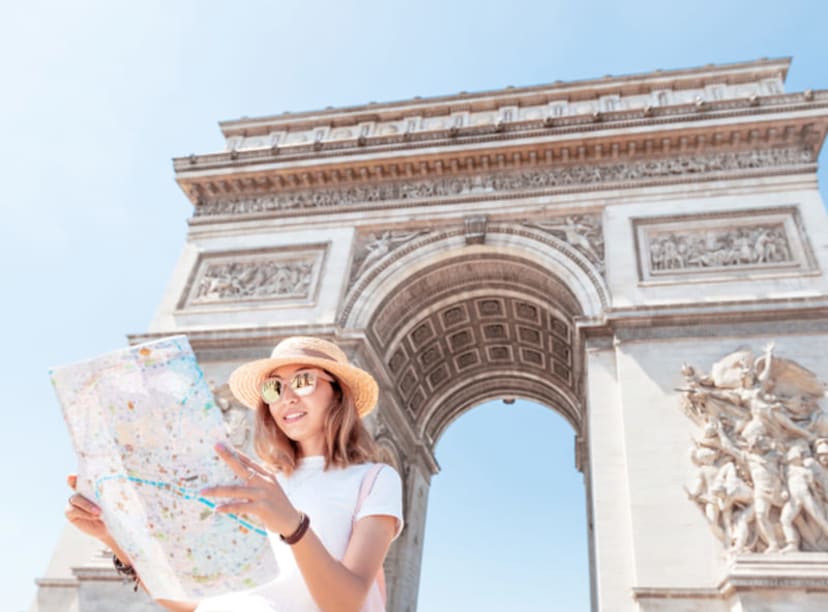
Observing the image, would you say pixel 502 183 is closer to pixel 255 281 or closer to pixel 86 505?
pixel 255 281

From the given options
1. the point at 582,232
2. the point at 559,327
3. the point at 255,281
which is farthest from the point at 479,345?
the point at 255,281

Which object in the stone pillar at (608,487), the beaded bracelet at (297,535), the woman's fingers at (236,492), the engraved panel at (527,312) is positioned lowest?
the beaded bracelet at (297,535)

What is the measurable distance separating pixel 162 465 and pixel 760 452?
9288mm

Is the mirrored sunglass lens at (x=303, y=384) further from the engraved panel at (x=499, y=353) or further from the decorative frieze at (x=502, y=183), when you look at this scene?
the engraved panel at (x=499, y=353)

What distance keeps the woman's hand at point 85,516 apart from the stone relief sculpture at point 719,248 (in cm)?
1114

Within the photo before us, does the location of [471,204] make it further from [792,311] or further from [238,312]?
[792,311]

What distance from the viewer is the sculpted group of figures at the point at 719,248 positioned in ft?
36.7

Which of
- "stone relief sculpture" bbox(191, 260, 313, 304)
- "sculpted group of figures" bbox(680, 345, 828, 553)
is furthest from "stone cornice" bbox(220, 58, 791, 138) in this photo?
"sculpted group of figures" bbox(680, 345, 828, 553)

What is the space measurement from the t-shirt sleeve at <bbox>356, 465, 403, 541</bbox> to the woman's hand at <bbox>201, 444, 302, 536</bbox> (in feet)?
1.10

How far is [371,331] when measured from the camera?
12.4 metres

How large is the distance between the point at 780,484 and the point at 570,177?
7.25 meters

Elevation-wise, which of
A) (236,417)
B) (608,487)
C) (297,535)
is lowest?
(297,535)

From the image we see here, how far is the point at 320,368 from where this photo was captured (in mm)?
2148

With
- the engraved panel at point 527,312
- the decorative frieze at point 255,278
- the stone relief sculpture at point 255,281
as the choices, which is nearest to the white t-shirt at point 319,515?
the decorative frieze at point 255,278
